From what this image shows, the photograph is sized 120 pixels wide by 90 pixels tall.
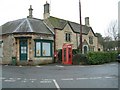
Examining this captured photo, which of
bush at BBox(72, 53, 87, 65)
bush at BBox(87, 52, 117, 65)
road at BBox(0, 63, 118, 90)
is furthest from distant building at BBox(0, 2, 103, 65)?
road at BBox(0, 63, 118, 90)

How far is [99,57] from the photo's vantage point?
3014 centimetres

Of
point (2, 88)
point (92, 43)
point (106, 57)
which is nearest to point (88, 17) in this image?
point (92, 43)

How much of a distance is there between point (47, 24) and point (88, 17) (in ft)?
49.9

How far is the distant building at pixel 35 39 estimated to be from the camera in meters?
30.0

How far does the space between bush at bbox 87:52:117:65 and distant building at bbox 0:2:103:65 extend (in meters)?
6.10

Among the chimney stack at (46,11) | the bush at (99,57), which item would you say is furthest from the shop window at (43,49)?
the bush at (99,57)

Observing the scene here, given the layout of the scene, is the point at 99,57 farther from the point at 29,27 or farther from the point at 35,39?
the point at 29,27

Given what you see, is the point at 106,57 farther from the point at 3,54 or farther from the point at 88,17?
the point at 88,17

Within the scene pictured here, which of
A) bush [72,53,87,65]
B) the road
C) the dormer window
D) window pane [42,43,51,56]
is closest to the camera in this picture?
the road

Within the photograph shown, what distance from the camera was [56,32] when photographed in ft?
111

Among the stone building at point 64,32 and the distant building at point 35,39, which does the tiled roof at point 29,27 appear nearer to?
the distant building at point 35,39

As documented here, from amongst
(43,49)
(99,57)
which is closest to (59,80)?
(99,57)

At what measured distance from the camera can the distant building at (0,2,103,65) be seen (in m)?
30.0

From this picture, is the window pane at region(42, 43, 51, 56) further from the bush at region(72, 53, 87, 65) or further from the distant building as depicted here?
the bush at region(72, 53, 87, 65)
